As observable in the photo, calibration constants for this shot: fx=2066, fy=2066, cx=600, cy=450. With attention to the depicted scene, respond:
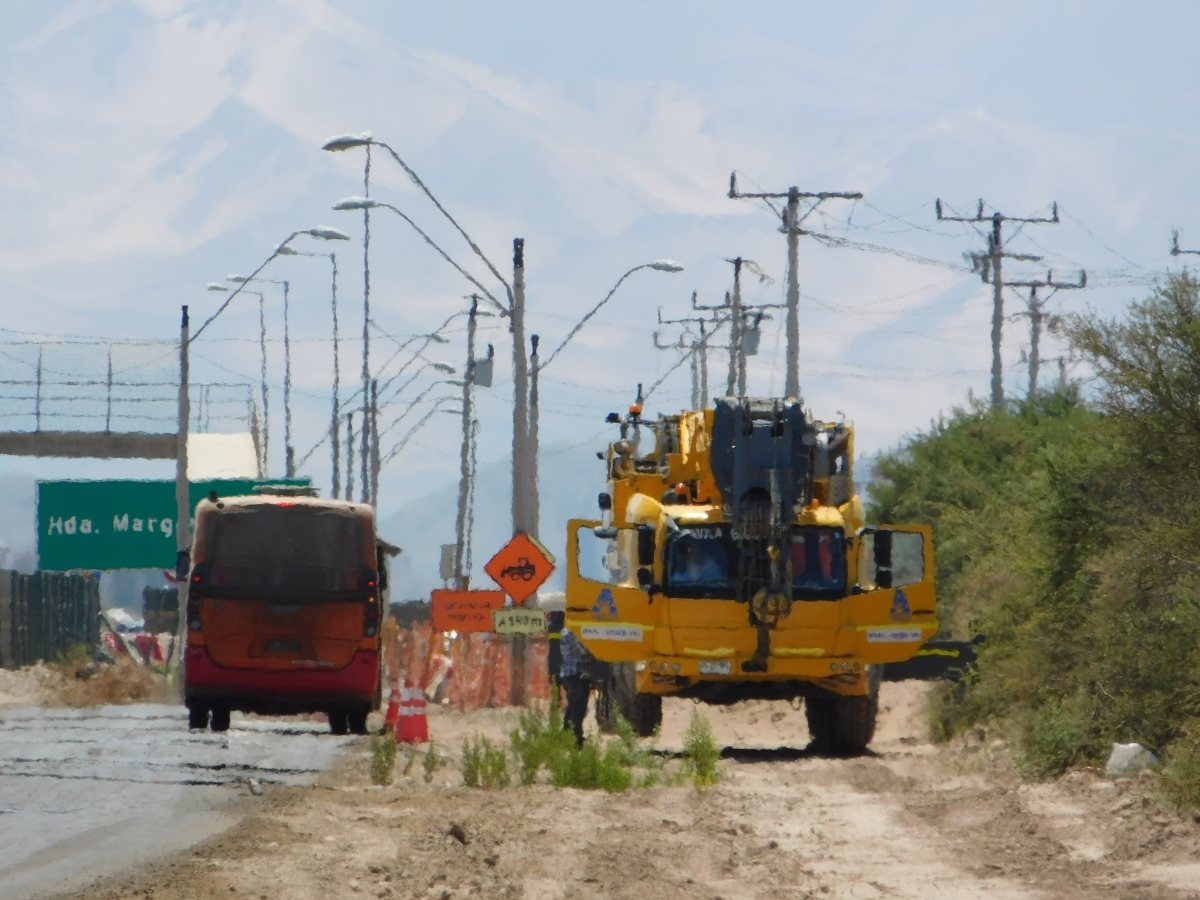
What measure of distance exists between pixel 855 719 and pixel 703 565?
2658 millimetres

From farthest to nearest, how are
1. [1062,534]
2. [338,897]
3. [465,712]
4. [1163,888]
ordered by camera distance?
[465,712] → [1062,534] → [1163,888] → [338,897]

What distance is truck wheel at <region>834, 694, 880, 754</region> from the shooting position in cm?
2245

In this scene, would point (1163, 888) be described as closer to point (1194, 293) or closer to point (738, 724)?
point (1194, 293)

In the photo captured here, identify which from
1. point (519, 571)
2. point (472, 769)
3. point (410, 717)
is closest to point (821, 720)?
point (410, 717)

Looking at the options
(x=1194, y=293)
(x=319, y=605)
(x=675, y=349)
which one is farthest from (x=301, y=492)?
(x=675, y=349)

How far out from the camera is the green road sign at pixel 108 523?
179ft

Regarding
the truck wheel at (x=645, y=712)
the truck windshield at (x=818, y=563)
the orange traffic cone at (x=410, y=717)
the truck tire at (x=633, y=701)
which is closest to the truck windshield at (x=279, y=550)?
the orange traffic cone at (x=410, y=717)

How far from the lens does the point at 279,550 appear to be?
22047 mm

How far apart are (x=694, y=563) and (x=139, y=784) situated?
745 cm

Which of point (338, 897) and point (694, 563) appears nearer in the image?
point (338, 897)

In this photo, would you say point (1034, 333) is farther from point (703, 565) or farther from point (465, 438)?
point (703, 565)

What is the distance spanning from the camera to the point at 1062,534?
2128 centimetres

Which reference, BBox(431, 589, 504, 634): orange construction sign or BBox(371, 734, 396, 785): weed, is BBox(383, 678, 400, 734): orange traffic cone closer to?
BBox(431, 589, 504, 634): orange construction sign

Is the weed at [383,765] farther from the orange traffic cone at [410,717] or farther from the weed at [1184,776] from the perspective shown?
the weed at [1184,776]
